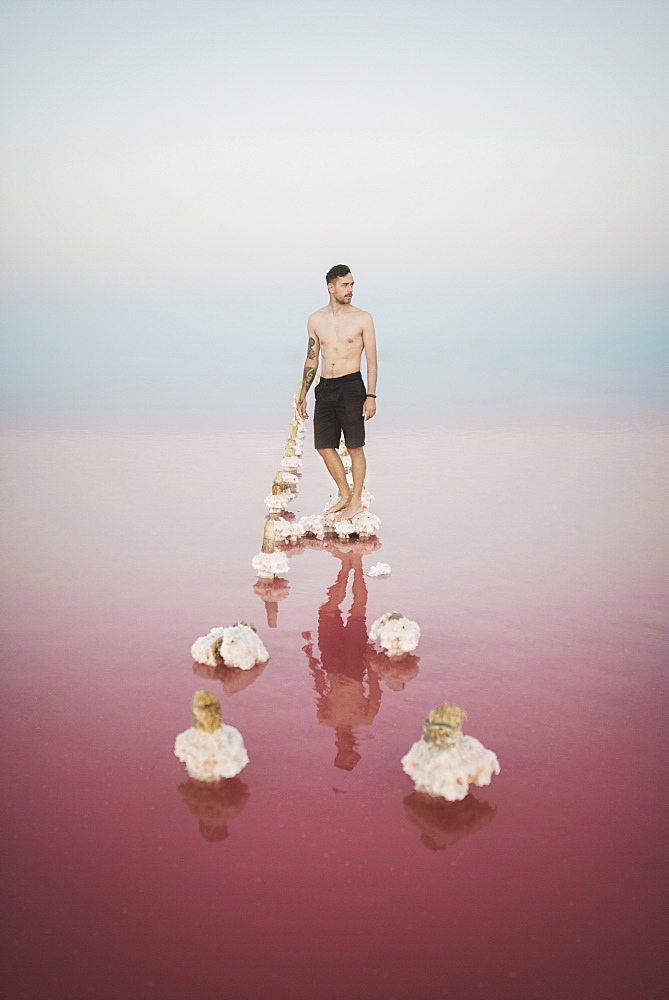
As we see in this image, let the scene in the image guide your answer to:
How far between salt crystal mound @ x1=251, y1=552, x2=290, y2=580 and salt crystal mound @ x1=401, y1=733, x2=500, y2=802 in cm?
251

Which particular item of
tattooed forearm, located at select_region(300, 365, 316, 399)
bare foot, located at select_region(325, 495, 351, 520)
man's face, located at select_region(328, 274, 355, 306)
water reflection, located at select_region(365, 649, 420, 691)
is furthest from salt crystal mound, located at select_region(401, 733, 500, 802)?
tattooed forearm, located at select_region(300, 365, 316, 399)

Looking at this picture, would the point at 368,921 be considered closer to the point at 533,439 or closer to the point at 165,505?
the point at 165,505

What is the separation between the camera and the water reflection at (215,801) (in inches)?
110

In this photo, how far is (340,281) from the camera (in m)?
6.20

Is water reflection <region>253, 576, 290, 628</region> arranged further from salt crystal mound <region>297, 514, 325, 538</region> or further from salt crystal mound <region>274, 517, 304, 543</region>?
salt crystal mound <region>297, 514, 325, 538</region>

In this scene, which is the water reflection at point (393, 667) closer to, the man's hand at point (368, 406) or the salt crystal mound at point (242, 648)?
the salt crystal mound at point (242, 648)

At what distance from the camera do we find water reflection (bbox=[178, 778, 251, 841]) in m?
2.79

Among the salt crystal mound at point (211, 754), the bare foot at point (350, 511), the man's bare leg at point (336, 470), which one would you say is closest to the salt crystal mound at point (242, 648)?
the salt crystal mound at point (211, 754)

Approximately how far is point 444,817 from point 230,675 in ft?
4.86

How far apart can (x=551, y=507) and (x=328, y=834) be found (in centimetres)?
531

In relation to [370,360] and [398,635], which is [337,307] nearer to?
[370,360]

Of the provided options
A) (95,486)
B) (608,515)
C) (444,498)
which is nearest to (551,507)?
(608,515)

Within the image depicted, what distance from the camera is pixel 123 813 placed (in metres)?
2.86

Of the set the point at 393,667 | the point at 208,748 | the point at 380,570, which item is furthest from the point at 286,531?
the point at 208,748
